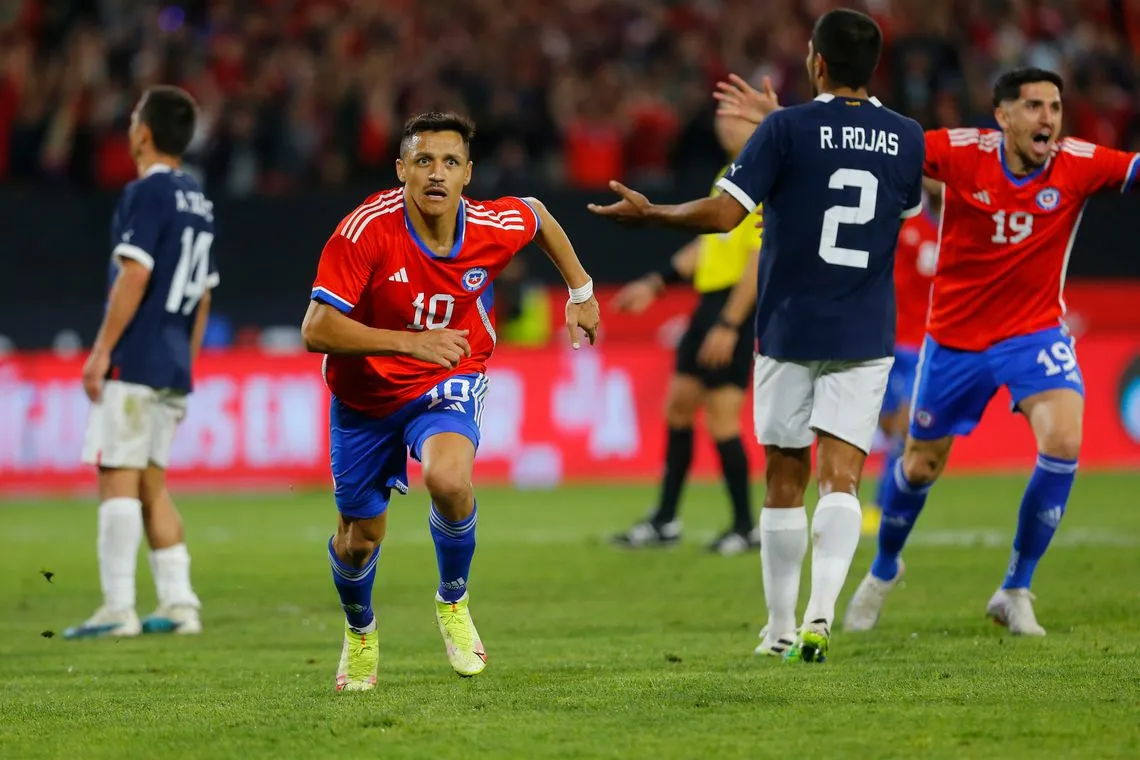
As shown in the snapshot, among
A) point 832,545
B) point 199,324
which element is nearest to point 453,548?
point 832,545

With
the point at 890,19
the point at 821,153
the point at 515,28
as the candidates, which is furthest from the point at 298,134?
the point at 821,153

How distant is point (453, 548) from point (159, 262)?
10.1ft

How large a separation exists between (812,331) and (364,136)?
1253 cm

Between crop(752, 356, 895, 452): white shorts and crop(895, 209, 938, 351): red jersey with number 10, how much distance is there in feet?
16.8

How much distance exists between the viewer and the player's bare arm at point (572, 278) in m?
6.15

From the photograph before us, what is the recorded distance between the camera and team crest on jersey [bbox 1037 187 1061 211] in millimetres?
7191

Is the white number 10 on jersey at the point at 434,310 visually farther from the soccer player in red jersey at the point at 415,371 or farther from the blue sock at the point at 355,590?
the blue sock at the point at 355,590

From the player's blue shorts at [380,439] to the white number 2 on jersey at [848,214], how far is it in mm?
1479

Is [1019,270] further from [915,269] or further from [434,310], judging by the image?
[915,269]

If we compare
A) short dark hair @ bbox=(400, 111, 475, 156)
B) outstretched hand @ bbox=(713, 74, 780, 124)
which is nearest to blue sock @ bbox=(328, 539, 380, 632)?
short dark hair @ bbox=(400, 111, 475, 156)

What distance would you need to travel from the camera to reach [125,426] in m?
8.30

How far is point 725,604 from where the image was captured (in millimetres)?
8539

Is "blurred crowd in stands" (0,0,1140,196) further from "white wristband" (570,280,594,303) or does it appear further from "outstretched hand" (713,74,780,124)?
"white wristband" (570,280,594,303)

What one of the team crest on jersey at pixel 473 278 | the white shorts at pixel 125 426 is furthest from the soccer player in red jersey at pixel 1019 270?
the white shorts at pixel 125 426
